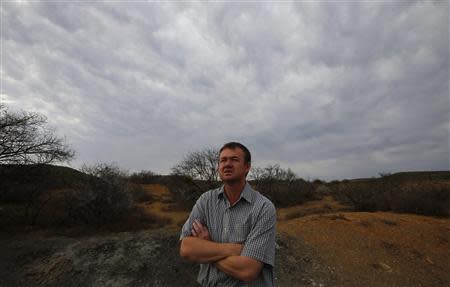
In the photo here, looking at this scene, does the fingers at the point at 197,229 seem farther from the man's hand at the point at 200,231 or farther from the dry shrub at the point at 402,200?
the dry shrub at the point at 402,200

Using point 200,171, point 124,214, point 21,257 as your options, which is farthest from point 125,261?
point 200,171

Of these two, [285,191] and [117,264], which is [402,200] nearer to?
[285,191]

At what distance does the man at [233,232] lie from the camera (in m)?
2.24

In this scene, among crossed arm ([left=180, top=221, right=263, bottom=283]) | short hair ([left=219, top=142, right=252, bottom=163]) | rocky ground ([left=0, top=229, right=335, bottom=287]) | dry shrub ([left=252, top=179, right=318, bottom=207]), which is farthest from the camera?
dry shrub ([left=252, top=179, right=318, bottom=207])

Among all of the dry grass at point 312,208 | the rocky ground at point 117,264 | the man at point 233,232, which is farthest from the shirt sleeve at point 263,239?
the dry grass at point 312,208

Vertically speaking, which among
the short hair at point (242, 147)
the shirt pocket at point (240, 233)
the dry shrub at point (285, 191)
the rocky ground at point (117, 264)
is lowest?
the rocky ground at point (117, 264)

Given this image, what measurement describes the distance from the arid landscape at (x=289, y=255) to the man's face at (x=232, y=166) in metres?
5.35

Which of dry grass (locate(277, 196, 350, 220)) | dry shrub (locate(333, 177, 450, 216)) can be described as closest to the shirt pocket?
dry grass (locate(277, 196, 350, 220))

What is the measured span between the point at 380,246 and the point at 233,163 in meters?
7.90

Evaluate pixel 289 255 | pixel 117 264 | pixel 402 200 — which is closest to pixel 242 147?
pixel 289 255

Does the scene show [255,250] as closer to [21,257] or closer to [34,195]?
[21,257]

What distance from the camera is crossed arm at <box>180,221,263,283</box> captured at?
2189mm

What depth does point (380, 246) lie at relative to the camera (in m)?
8.48

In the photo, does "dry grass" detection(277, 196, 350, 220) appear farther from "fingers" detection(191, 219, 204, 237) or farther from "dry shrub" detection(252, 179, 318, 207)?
"fingers" detection(191, 219, 204, 237)
